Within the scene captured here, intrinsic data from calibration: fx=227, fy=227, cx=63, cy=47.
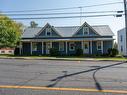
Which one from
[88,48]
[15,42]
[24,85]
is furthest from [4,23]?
[24,85]

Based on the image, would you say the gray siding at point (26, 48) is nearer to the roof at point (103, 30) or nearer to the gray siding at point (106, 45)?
the roof at point (103, 30)

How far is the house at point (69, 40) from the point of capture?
3966 cm

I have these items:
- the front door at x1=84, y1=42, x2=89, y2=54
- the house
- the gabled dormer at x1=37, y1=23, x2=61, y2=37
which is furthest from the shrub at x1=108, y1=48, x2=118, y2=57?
the gabled dormer at x1=37, y1=23, x2=61, y2=37

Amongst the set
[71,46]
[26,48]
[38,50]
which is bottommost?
[38,50]

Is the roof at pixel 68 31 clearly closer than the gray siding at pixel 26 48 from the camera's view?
Yes

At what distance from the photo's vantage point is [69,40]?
128 feet

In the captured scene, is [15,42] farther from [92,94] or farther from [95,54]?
[92,94]

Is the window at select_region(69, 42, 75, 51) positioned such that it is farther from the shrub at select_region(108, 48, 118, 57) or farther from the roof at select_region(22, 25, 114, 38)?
the shrub at select_region(108, 48, 118, 57)

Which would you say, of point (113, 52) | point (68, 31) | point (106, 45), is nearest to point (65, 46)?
point (68, 31)

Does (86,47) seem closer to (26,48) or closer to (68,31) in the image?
(68,31)

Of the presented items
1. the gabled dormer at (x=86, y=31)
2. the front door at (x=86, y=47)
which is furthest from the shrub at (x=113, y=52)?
the gabled dormer at (x=86, y=31)

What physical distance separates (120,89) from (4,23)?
39431 mm

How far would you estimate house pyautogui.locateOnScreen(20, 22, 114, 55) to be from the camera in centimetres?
3966

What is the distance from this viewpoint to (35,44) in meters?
41.7
